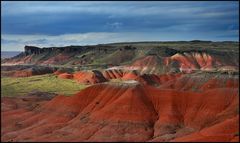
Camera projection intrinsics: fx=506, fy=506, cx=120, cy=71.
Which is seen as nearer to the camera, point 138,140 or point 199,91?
point 138,140

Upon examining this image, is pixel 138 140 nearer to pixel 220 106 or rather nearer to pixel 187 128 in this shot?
pixel 187 128

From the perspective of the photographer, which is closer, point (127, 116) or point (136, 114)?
point (127, 116)

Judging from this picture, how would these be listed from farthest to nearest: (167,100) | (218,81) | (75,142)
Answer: (218,81), (167,100), (75,142)

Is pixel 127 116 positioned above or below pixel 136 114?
below

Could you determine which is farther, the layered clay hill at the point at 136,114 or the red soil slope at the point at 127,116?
the red soil slope at the point at 127,116

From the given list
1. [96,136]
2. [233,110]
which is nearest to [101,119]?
[96,136]

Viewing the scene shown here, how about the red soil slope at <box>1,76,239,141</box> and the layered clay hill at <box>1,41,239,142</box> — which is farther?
the red soil slope at <box>1,76,239,141</box>

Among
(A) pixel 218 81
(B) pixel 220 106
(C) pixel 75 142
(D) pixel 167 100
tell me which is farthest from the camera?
(A) pixel 218 81

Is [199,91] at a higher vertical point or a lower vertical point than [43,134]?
higher
